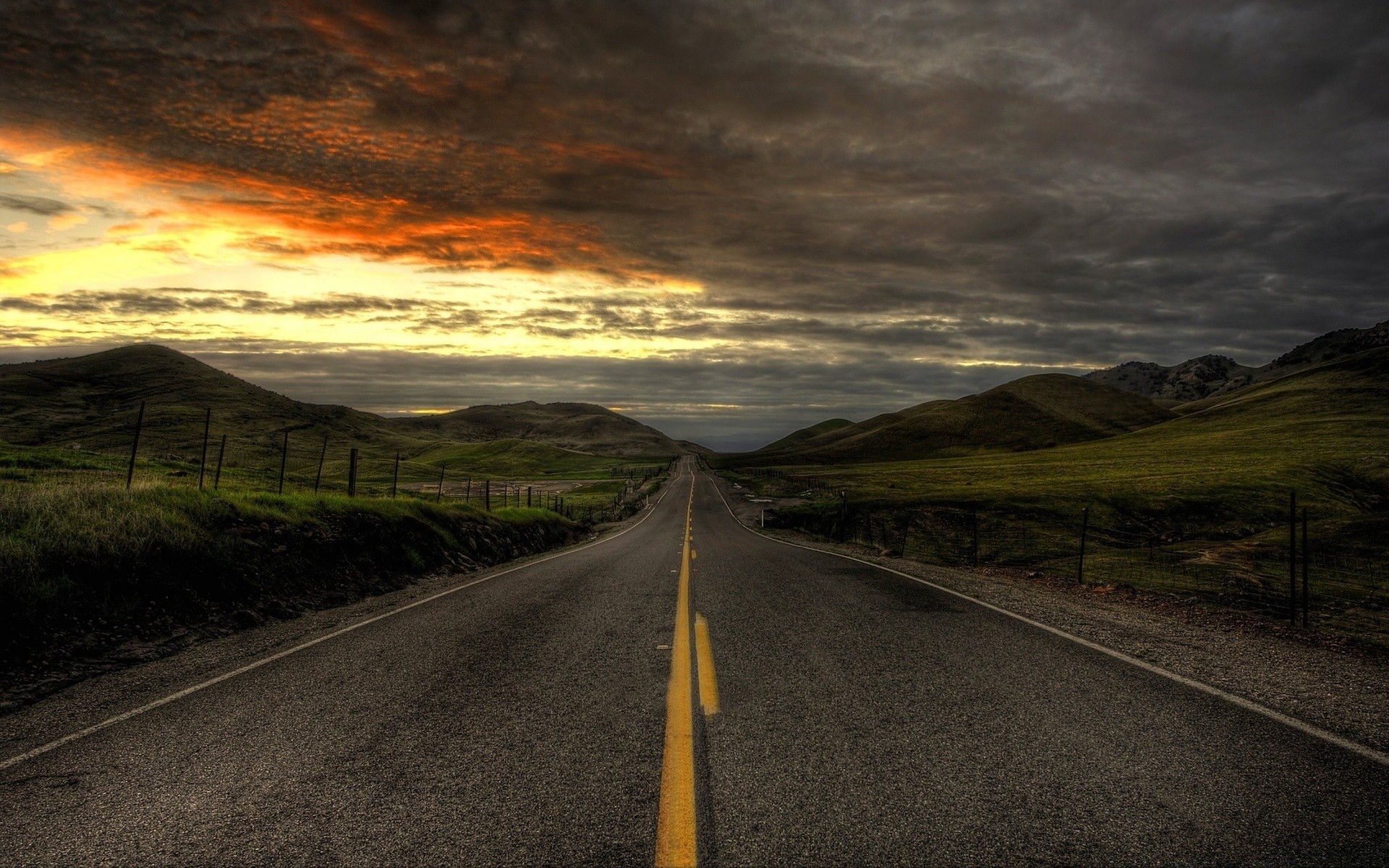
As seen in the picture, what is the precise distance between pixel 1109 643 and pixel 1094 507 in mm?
38930

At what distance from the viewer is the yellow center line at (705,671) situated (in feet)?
17.4

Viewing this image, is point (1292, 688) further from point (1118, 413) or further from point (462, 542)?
point (1118, 413)

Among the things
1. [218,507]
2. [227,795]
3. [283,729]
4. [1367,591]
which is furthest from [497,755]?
[1367,591]

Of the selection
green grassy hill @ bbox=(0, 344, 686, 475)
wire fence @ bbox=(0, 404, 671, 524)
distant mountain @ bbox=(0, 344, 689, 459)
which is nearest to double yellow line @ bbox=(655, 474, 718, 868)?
wire fence @ bbox=(0, 404, 671, 524)

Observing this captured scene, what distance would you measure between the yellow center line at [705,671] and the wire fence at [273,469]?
11395 mm

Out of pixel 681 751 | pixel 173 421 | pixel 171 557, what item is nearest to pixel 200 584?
pixel 171 557

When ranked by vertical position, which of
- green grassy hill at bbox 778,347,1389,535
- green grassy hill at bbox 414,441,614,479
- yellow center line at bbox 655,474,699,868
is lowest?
green grassy hill at bbox 414,441,614,479

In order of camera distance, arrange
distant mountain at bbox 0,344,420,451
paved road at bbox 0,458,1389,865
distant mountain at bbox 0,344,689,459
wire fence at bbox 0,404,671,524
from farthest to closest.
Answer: distant mountain at bbox 0,344,420,451 < distant mountain at bbox 0,344,689,459 < wire fence at bbox 0,404,671,524 < paved road at bbox 0,458,1389,865

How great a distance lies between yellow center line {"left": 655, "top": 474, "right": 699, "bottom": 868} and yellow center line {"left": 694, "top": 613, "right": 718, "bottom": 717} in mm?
109

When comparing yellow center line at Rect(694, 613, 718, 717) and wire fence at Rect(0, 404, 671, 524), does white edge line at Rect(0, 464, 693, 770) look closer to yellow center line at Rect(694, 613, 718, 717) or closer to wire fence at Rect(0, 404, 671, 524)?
yellow center line at Rect(694, 613, 718, 717)

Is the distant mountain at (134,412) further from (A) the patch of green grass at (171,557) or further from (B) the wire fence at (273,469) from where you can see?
(A) the patch of green grass at (171,557)

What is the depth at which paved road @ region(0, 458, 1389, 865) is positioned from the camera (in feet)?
10.7

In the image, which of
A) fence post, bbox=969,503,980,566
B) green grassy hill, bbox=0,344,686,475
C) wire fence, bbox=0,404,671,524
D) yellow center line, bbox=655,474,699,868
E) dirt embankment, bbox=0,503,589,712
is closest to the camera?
yellow center line, bbox=655,474,699,868

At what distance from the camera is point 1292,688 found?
6.05 meters
